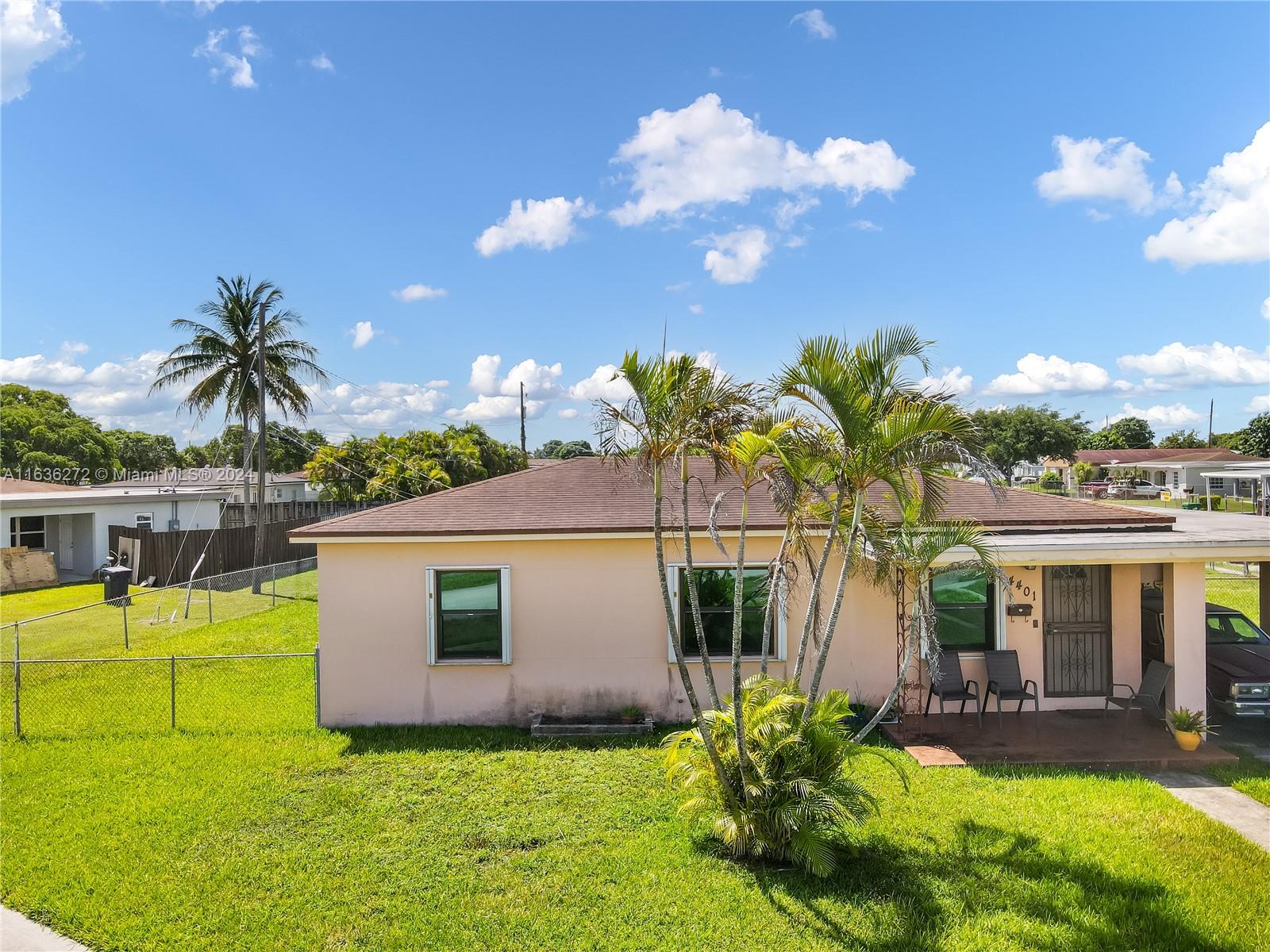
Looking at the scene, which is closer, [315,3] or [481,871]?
[481,871]

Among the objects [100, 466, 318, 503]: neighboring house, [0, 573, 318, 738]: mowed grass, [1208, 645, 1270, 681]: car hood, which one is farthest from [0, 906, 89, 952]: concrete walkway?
[100, 466, 318, 503]: neighboring house

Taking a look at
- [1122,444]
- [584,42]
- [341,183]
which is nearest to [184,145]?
[341,183]

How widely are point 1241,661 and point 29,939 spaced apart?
13.6 m

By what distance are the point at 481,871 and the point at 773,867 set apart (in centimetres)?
244

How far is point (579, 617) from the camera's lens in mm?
9945

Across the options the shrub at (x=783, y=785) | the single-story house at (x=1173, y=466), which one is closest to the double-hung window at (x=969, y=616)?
the shrub at (x=783, y=785)

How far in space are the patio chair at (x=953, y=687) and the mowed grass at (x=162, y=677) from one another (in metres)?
8.57

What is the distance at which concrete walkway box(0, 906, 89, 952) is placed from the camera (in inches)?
204

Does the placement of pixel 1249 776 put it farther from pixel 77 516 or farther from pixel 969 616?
pixel 77 516

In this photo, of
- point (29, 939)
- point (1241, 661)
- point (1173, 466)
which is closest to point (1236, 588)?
point (1241, 661)

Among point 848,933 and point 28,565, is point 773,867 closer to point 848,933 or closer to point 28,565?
point 848,933

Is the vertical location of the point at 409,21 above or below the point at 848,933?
above

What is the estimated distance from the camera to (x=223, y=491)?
30297 mm

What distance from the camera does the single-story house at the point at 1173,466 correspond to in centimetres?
5225
